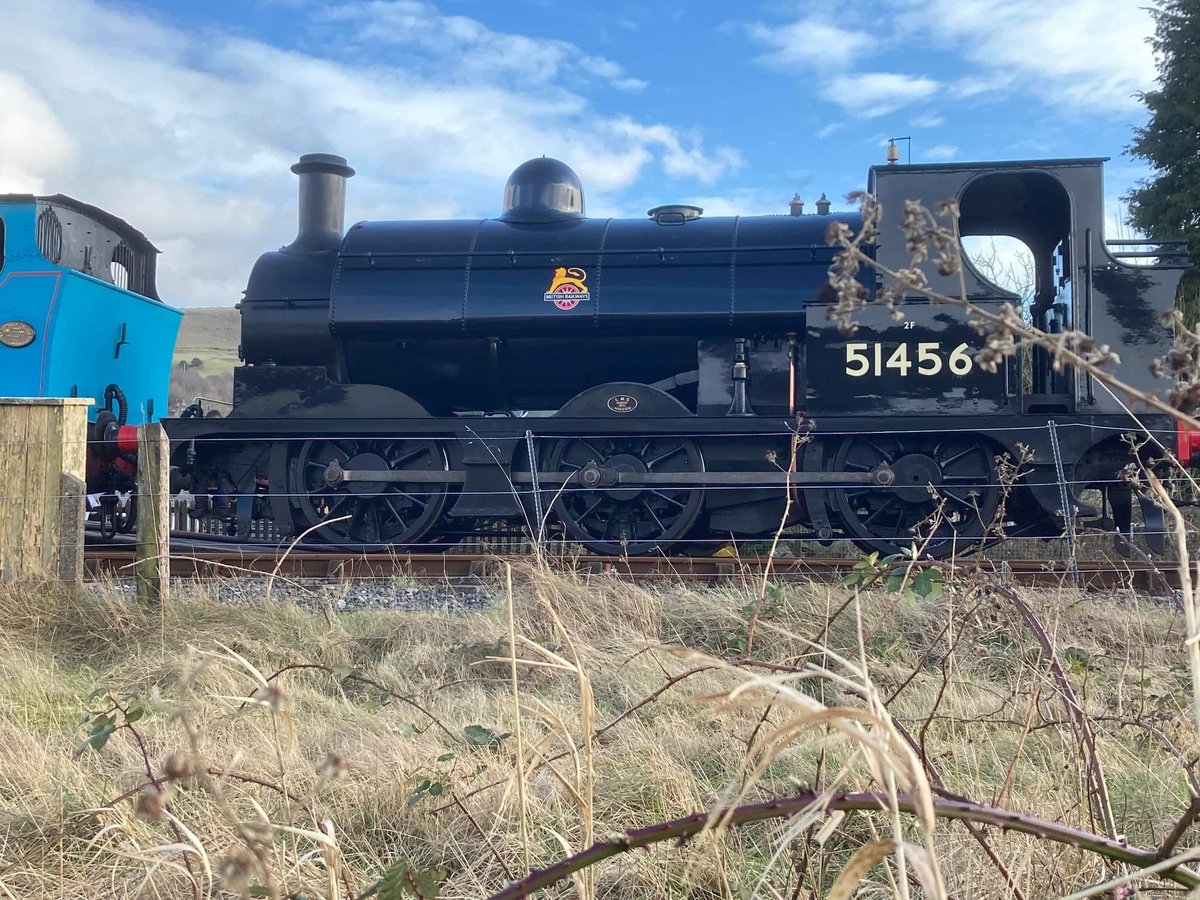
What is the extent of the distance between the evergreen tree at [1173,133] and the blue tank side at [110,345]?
50.9 feet

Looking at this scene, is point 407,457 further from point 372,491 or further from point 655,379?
point 655,379

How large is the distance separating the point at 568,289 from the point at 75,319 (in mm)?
4257

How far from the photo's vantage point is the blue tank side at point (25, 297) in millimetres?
7828

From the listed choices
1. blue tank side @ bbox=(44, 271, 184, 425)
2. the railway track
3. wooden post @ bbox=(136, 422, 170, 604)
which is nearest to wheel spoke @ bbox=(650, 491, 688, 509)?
the railway track

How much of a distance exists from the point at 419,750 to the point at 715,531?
17.1 ft

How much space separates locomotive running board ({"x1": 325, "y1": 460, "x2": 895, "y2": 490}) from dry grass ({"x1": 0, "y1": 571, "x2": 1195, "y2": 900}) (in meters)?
2.11

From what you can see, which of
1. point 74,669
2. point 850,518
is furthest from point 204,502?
point 850,518

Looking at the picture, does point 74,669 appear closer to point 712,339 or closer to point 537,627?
point 537,627

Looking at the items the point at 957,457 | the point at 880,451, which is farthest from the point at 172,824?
the point at 957,457

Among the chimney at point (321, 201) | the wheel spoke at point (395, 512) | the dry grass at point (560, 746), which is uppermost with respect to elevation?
the chimney at point (321, 201)

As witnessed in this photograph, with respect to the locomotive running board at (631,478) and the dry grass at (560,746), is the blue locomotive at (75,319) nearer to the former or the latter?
the locomotive running board at (631,478)

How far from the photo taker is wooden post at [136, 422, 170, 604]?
18.1ft

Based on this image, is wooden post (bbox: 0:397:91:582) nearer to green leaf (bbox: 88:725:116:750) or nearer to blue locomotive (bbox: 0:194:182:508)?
blue locomotive (bbox: 0:194:182:508)

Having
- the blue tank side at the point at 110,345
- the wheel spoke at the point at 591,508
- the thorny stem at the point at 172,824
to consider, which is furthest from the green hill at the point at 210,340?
the thorny stem at the point at 172,824
